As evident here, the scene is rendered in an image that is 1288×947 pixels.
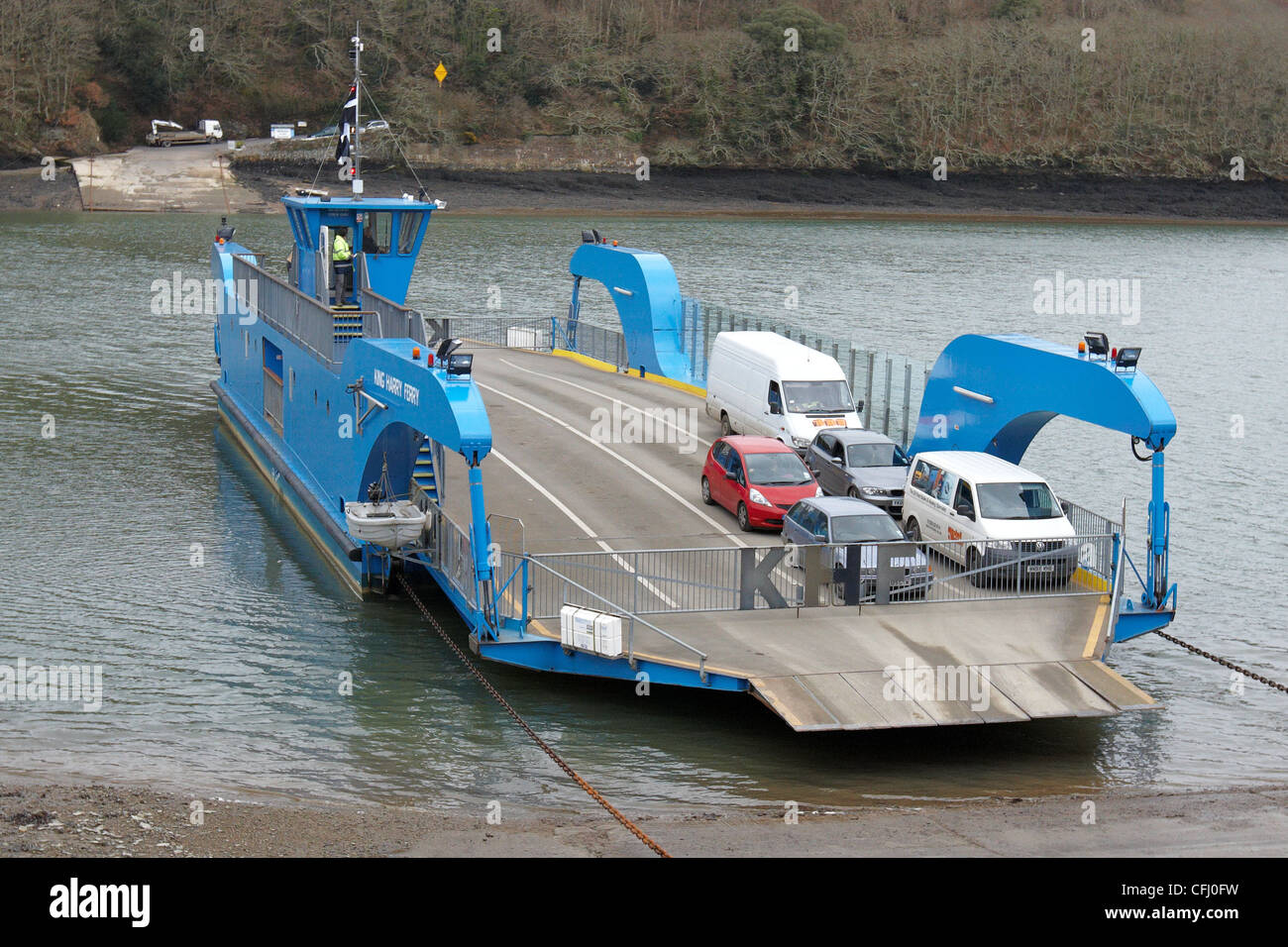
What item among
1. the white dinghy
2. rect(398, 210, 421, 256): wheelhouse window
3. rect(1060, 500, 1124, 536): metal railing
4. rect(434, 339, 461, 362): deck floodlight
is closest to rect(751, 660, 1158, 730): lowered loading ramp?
rect(1060, 500, 1124, 536): metal railing

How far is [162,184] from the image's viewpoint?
347ft

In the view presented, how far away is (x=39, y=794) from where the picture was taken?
55.9 feet

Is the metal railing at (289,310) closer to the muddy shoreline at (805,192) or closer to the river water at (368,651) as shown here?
the river water at (368,651)

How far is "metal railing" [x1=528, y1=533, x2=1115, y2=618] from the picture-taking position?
20.9 metres

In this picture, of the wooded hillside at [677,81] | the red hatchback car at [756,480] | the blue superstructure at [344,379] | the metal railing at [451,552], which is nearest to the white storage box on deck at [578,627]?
the blue superstructure at [344,379]

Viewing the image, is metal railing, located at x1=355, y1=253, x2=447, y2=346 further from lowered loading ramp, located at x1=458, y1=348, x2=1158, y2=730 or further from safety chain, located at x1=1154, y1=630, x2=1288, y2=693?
safety chain, located at x1=1154, y1=630, x2=1288, y2=693

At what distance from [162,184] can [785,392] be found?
285ft

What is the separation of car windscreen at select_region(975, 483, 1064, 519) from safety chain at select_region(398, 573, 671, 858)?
7.91m

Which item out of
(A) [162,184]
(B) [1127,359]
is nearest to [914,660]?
(B) [1127,359]

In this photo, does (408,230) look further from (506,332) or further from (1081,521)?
(1081,521)

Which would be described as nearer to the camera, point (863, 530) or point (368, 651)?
point (863, 530)

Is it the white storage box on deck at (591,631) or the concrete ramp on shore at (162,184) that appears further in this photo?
the concrete ramp on shore at (162,184)

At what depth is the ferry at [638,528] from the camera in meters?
19.1

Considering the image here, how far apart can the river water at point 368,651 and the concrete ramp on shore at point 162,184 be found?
47355mm
